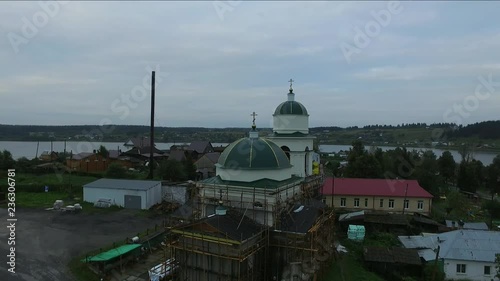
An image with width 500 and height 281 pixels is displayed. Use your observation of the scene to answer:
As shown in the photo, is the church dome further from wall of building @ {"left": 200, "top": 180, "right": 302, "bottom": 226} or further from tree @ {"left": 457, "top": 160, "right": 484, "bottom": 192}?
tree @ {"left": 457, "top": 160, "right": 484, "bottom": 192}

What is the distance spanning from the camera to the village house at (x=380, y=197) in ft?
96.0

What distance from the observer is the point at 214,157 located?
47188 millimetres

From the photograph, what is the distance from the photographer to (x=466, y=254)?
18297mm

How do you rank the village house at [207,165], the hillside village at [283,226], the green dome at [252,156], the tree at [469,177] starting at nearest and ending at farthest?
the hillside village at [283,226] < the green dome at [252,156] < the tree at [469,177] < the village house at [207,165]

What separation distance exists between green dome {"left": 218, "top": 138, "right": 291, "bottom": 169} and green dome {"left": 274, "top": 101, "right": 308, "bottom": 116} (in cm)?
451

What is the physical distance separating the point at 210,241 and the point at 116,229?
479 inches

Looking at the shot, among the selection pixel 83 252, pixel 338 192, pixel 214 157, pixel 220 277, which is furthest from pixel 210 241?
pixel 214 157

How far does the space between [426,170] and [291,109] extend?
24560 mm

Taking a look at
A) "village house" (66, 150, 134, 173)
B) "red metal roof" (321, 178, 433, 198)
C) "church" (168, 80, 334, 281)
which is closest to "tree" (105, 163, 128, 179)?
"village house" (66, 150, 134, 173)

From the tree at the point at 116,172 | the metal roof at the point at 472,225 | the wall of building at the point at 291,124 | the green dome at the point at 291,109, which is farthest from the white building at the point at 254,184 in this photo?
the tree at the point at 116,172

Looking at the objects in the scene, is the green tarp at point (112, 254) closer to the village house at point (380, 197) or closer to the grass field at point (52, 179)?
the village house at point (380, 197)

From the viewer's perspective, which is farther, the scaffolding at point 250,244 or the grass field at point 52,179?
the grass field at point 52,179

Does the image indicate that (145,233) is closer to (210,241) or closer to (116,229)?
(116,229)

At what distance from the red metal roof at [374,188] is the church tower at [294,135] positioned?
9.82m
